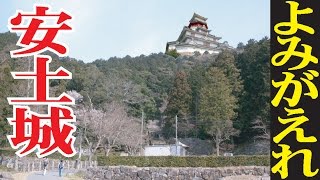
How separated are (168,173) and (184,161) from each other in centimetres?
651

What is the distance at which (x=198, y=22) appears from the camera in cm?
6219

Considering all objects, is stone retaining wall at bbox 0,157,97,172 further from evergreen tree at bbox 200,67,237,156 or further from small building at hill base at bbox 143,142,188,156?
evergreen tree at bbox 200,67,237,156

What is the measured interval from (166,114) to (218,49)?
2632cm

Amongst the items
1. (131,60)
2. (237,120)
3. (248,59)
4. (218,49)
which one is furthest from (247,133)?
(218,49)

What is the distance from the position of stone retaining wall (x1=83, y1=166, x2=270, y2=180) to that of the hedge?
481 cm

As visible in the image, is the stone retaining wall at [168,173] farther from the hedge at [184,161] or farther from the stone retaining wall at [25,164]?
the hedge at [184,161]

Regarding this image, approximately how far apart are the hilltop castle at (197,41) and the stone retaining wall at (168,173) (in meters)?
42.4

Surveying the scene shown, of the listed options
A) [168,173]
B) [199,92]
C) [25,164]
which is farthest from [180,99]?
[168,173]

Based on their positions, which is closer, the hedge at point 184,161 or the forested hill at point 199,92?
the hedge at point 184,161

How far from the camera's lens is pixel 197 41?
6084 cm

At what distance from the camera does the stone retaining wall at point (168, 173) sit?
689 inches

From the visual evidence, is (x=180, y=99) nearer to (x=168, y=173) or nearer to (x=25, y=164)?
(x=25, y=164)

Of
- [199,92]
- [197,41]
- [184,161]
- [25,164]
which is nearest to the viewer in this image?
[25,164]

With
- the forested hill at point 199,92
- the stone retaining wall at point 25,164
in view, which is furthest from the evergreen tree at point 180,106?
the stone retaining wall at point 25,164
